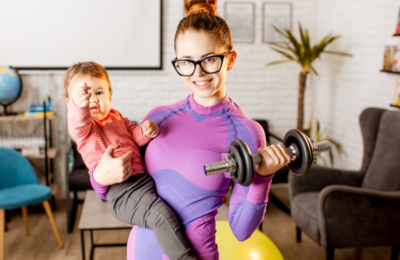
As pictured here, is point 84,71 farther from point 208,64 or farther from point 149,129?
point 208,64

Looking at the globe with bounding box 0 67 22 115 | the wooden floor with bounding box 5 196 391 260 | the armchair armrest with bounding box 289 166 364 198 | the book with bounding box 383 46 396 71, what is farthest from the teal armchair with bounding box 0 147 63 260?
the book with bounding box 383 46 396 71

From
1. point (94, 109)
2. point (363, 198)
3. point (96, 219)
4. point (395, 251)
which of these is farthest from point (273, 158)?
point (395, 251)

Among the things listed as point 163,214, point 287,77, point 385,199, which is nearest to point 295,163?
point 163,214

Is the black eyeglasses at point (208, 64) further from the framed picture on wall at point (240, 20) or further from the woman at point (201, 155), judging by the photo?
the framed picture on wall at point (240, 20)

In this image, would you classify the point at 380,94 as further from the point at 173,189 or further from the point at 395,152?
the point at 173,189

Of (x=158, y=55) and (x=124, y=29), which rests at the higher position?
(x=124, y=29)

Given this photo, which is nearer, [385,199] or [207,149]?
[207,149]

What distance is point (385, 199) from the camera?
217cm

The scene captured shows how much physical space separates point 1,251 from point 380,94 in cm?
315

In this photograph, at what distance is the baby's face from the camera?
1.01 metres

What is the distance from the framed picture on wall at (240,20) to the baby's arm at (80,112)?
3042 mm

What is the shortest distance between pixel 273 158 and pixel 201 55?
324 mm

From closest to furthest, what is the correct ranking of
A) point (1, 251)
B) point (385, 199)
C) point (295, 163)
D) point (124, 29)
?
1. point (295, 163)
2. point (385, 199)
3. point (1, 251)
4. point (124, 29)

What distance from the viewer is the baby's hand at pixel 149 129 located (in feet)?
3.21
